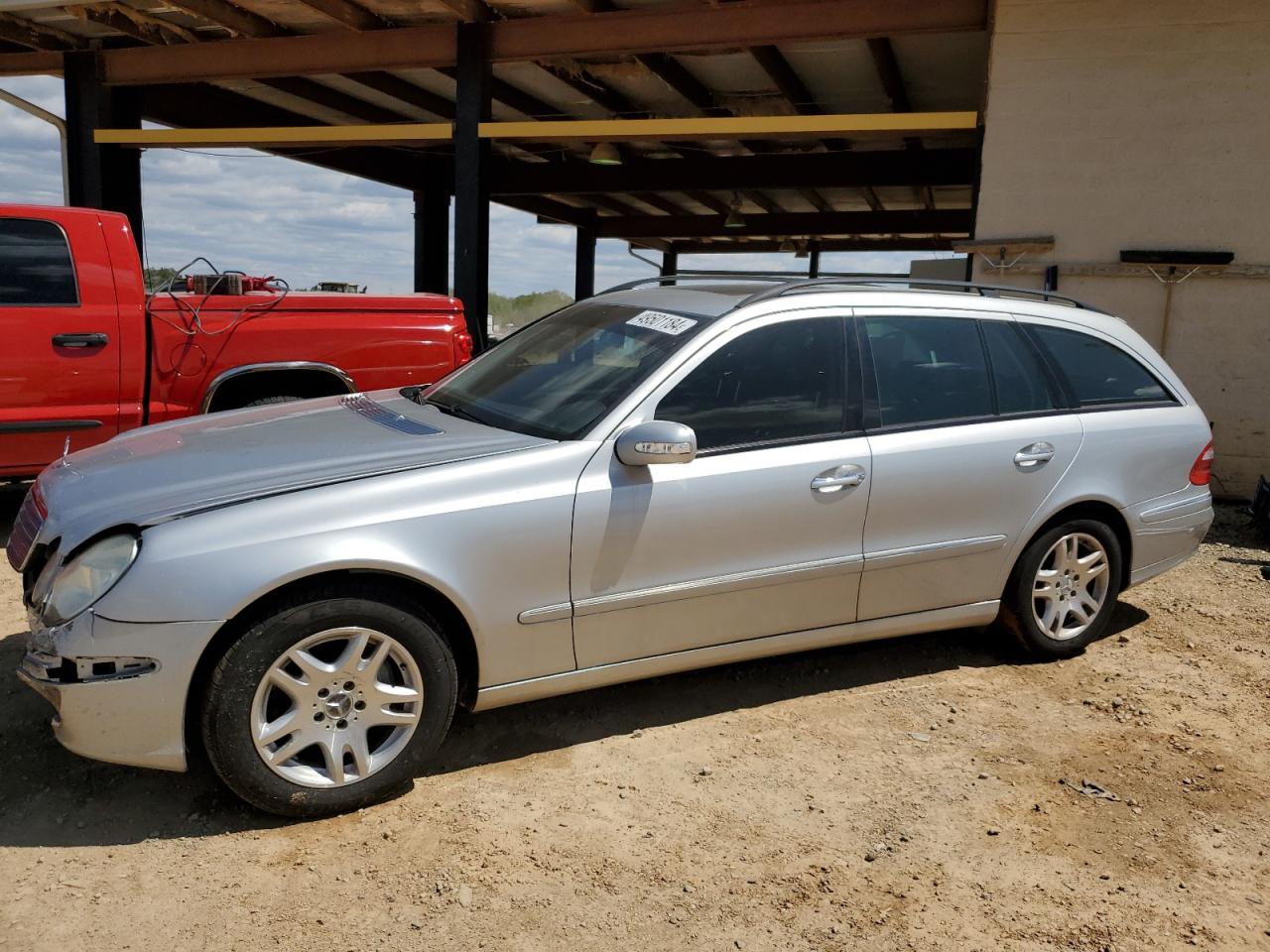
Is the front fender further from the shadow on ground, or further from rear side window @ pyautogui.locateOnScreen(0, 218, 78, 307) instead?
rear side window @ pyautogui.locateOnScreen(0, 218, 78, 307)

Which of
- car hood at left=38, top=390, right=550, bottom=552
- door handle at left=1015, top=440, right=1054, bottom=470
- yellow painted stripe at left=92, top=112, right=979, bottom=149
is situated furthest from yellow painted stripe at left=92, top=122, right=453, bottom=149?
door handle at left=1015, top=440, right=1054, bottom=470

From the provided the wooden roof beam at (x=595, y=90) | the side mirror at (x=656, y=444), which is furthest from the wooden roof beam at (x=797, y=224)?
the side mirror at (x=656, y=444)

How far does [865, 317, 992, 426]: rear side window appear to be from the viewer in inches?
164

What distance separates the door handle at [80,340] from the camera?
579 cm

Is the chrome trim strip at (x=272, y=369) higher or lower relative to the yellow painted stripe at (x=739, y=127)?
lower

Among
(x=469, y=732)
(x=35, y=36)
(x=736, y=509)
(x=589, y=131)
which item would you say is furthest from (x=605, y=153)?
(x=469, y=732)

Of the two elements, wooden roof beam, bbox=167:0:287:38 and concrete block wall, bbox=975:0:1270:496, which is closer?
concrete block wall, bbox=975:0:1270:496

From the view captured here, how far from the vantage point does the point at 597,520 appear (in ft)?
11.3

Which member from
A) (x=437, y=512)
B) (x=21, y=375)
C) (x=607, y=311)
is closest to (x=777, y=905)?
(x=437, y=512)

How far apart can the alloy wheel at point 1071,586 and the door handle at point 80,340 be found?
5.08 metres

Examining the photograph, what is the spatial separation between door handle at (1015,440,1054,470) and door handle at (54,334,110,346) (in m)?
4.89

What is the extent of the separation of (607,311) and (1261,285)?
5.85 m

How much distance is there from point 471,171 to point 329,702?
7596mm

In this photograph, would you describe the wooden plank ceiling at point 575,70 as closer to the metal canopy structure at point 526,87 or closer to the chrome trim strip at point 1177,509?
the metal canopy structure at point 526,87
